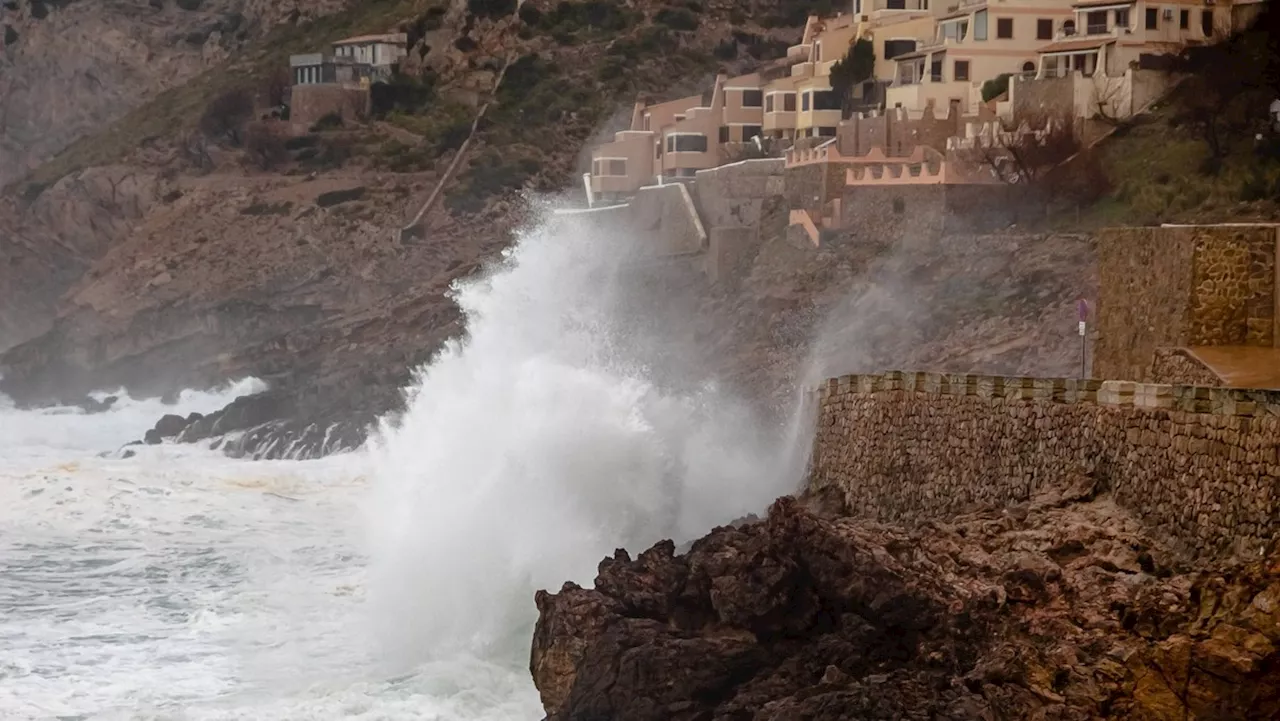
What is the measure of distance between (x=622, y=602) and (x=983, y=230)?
81.9 ft

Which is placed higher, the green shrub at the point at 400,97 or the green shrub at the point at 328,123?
the green shrub at the point at 400,97

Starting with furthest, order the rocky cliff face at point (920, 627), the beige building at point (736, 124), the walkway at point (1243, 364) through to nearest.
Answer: the beige building at point (736, 124)
the walkway at point (1243, 364)
the rocky cliff face at point (920, 627)

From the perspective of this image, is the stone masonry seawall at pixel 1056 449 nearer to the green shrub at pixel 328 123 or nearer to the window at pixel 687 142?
the window at pixel 687 142

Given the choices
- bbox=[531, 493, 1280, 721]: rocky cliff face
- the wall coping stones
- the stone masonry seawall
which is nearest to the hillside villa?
the stone masonry seawall

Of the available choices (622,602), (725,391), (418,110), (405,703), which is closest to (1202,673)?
(622,602)

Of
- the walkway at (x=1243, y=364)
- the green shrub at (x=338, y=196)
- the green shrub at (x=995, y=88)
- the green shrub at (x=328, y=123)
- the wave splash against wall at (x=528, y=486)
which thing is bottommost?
the green shrub at (x=338, y=196)

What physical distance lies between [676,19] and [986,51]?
118 feet

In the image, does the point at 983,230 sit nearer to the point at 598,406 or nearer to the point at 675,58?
the point at 598,406

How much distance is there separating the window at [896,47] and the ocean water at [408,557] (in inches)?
777

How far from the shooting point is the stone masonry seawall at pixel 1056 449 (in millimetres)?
14820

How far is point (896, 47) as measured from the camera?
58.3 meters

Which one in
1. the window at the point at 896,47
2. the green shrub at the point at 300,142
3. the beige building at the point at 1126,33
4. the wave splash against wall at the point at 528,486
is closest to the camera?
the wave splash against wall at the point at 528,486

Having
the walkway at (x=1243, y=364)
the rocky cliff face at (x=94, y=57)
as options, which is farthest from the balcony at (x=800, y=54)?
the walkway at (x=1243, y=364)

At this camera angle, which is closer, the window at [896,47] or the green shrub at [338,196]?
the window at [896,47]
